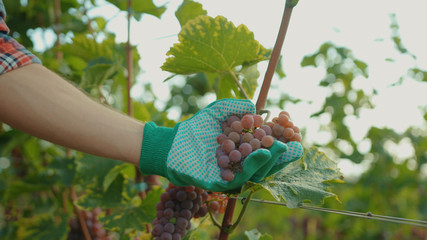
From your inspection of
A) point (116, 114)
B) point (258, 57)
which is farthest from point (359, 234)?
point (116, 114)

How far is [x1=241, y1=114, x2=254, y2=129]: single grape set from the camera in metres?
0.80

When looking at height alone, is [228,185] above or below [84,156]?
above

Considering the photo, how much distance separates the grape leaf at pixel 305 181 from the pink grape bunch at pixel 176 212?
0.26 m

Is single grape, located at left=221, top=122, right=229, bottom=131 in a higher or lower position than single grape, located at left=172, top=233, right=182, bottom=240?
higher

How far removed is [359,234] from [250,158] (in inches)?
110

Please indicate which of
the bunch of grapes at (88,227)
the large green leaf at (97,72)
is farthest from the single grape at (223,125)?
the bunch of grapes at (88,227)

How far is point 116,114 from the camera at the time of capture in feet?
2.85

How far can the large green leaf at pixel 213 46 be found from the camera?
960 millimetres

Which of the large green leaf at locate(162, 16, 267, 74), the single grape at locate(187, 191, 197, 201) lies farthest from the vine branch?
the single grape at locate(187, 191, 197, 201)

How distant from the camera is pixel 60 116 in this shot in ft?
2.58

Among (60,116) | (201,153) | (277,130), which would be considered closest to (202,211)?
(201,153)

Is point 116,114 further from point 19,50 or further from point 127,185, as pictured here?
point 127,185

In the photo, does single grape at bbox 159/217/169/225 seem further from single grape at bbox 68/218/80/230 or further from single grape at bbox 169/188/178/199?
single grape at bbox 68/218/80/230

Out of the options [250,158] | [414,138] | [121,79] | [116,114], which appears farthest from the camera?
[414,138]
